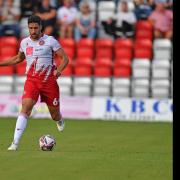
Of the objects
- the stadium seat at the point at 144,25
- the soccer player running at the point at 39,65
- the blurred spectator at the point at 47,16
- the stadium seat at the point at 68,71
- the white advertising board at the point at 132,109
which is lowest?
the white advertising board at the point at 132,109

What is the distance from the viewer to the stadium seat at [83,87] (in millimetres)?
26750

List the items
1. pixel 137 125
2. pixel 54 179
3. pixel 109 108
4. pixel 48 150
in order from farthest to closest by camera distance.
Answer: pixel 109 108
pixel 137 125
pixel 48 150
pixel 54 179

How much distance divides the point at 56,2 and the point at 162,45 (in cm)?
475

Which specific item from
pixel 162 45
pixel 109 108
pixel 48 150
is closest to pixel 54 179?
pixel 48 150

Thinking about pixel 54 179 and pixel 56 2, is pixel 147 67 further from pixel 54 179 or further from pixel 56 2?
pixel 54 179

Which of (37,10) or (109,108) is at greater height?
(37,10)

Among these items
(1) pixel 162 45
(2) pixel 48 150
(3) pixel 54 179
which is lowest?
(1) pixel 162 45

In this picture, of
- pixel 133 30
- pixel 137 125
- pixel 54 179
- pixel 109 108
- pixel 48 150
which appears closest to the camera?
pixel 54 179

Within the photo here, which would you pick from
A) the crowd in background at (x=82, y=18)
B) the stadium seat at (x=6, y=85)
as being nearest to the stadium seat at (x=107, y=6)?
the crowd in background at (x=82, y=18)

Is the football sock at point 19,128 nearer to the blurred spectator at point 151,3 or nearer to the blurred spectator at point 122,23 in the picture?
the blurred spectator at point 122,23

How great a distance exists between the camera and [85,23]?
1083 inches

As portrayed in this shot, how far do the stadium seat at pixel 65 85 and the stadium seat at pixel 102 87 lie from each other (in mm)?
928

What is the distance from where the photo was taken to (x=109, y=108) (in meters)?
25.8

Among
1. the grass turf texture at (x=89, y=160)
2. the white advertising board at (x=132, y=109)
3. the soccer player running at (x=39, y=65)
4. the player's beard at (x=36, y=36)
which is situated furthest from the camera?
the white advertising board at (x=132, y=109)
